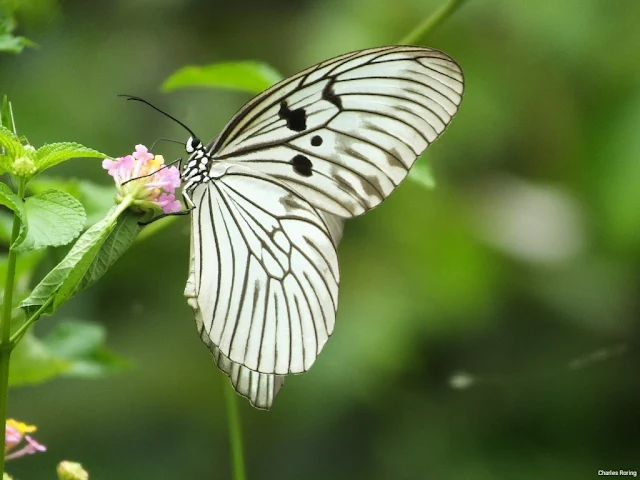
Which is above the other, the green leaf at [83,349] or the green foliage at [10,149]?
the green leaf at [83,349]

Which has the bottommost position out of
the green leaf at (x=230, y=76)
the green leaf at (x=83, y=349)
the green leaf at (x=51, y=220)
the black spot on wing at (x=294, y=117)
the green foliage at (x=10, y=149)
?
the green leaf at (x=51, y=220)

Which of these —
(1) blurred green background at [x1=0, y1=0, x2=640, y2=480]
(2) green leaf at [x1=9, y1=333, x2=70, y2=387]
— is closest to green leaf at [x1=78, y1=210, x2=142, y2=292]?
(2) green leaf at [x1=9, y1=333, x2=70, y2=387]

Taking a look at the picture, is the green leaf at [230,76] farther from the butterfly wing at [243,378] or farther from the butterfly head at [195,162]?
A: the butterfly wing at [243,378]

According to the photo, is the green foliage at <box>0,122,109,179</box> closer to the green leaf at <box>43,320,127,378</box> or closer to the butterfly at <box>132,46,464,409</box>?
the butterfly at <box>132,46,464,409</box>

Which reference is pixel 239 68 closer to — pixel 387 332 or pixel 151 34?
pixel 387 332

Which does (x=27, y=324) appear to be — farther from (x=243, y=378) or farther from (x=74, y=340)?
(x=74, y=340)

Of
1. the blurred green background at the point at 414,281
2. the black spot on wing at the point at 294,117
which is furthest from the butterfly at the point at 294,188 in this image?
the blurred green background at the point at 414,281
